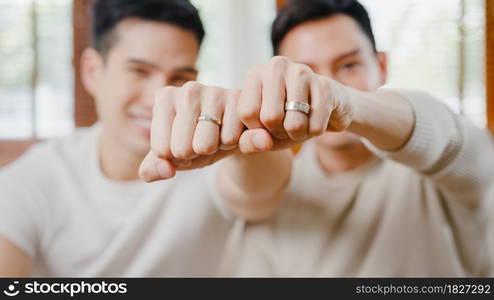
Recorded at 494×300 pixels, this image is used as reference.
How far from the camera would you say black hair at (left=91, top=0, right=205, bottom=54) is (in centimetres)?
60

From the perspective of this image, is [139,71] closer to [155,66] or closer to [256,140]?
[155,66]

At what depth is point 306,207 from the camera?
0.56 m

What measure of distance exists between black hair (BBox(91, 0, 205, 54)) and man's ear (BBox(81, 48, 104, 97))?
0.08ft

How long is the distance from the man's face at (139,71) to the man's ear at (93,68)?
0.03 m

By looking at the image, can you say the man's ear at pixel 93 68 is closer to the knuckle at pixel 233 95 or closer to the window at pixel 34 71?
the window at pixel 34 71

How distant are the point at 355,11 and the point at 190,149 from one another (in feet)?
1.22

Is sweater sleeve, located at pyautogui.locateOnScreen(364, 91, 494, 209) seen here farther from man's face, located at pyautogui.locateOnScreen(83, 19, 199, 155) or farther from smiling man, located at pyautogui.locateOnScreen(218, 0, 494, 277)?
man's face, located at pyautogui.locateOnScreen(83, 19, 199, 155)

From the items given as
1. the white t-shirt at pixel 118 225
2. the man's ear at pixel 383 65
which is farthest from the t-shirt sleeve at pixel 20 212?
the man's ear at pixel 383 65

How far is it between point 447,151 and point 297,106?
233 mm

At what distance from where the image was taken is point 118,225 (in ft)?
1.90

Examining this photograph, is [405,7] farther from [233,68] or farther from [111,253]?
[111,253]

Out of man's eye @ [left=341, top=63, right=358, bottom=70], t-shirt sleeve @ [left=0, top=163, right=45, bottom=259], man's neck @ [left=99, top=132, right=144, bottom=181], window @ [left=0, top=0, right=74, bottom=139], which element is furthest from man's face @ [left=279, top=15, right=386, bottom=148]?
window @ [left=0, top=0, right=74, bottom=139]

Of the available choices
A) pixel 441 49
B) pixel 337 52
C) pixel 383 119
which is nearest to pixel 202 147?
pixel 383 119

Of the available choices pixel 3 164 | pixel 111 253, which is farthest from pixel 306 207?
pixel 3 164
